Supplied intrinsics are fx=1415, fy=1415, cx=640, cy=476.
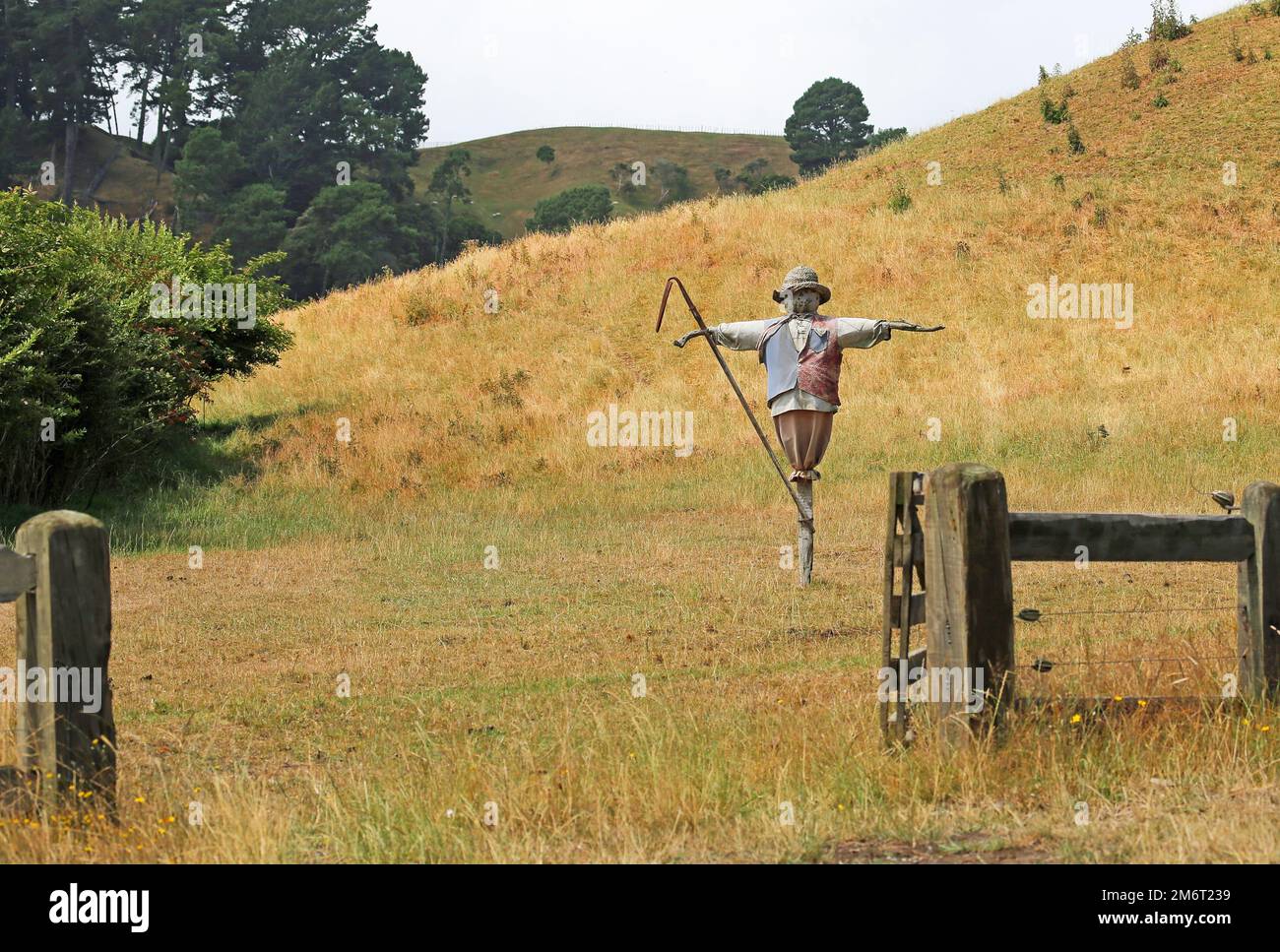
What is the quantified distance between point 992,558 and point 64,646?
3905 millimetres

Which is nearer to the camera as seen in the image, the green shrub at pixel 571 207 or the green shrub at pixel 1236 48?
the green shrub at pixel 1236 48

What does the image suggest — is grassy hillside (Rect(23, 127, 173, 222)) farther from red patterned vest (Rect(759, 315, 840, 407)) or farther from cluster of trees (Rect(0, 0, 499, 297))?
red patterned vest (Rect(759, 315, 840, 407))

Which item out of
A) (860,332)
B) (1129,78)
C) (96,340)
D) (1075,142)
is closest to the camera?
(860,332)

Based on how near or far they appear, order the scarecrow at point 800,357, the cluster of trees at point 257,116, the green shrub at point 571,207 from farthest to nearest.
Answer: the green shrub at point 571,207 < the cluster of trees at point 257,116 < the scarecrow at point 800,357

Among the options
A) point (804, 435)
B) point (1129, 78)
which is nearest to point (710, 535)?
point (804, 435)

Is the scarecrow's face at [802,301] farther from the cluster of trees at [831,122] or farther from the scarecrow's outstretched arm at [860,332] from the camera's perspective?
the cluster of trees at [831,122]

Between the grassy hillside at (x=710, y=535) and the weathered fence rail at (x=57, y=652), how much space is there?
0.30 meters

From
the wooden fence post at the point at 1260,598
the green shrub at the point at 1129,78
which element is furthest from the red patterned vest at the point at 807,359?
the green shrub at the point at 1129,78

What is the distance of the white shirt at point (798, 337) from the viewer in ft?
46.3

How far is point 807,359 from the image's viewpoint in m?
14.3

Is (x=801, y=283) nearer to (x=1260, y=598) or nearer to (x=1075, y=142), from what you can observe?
(x=1260, y=598)

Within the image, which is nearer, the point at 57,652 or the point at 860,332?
the point at 57,652

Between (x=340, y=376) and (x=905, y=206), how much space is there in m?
16.0
